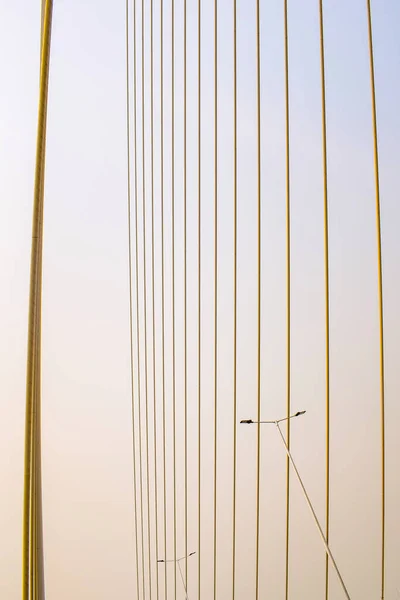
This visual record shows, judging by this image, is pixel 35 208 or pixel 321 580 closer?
pixel 35 208

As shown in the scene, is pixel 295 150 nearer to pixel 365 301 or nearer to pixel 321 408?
pixel 365 301

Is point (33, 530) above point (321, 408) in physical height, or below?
above

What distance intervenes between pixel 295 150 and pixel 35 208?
5.50 m

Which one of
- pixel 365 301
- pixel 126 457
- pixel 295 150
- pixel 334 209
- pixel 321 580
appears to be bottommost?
pixel 321 580

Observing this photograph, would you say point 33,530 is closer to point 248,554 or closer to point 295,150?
point 295,150

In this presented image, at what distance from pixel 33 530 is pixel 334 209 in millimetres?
5883

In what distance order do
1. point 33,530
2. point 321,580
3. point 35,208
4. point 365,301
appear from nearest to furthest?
point 33,530 → point 35,208 → point 365,301 → point 321,580

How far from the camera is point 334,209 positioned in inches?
269

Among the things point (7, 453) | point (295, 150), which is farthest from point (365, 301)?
point (7, 453)

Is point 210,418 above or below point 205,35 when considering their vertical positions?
below

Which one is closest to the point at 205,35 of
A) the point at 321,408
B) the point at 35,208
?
the point at 321,408

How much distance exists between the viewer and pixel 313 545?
7391 millimetres

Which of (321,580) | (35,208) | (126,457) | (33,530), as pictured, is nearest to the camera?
(33,530)

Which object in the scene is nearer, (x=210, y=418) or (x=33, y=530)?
(x=33, y=530)
